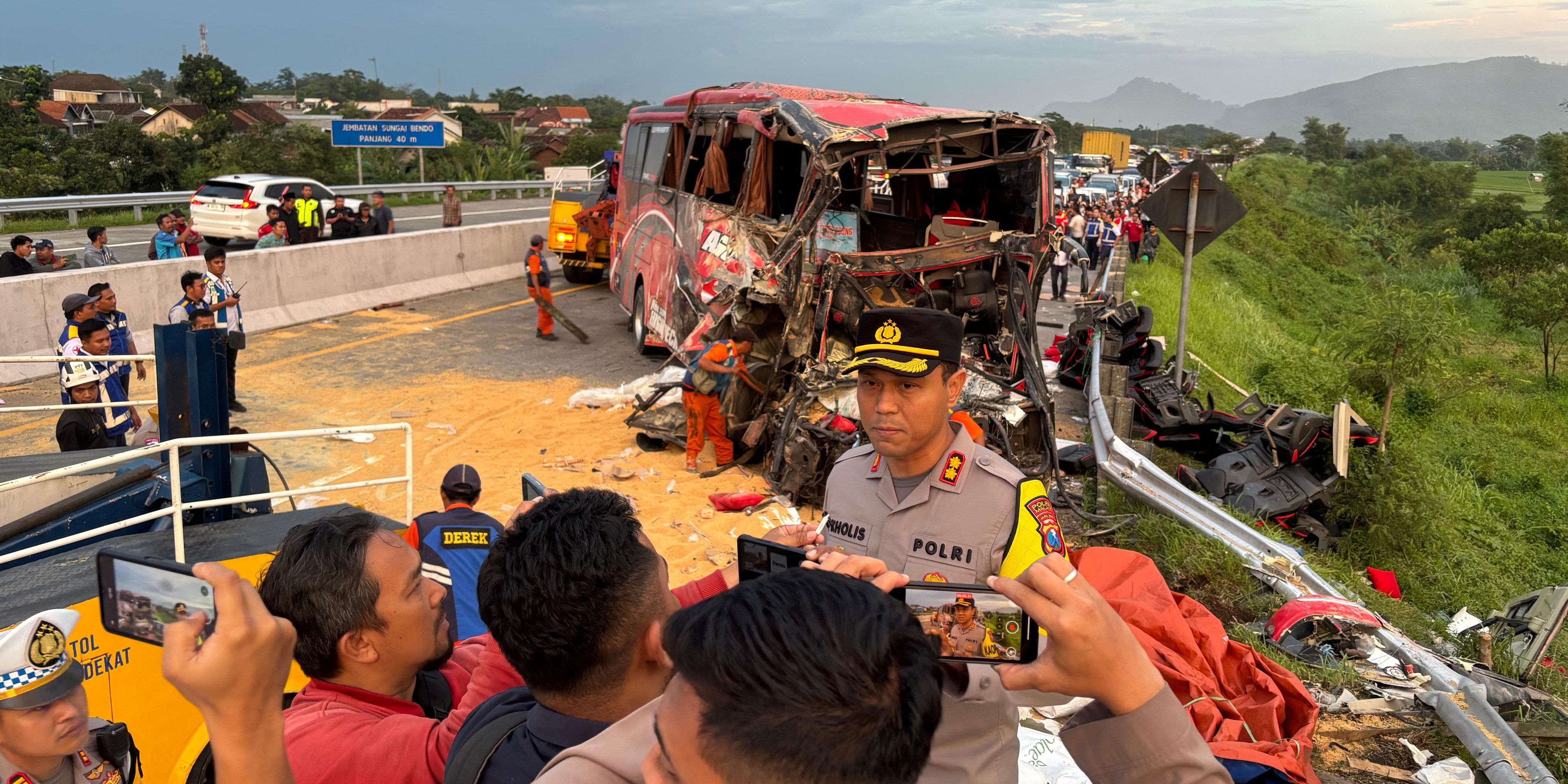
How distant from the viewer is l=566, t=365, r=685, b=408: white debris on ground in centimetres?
1048

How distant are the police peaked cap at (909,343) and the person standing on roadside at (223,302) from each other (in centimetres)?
856

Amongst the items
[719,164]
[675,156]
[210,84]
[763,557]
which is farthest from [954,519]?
[210,84]

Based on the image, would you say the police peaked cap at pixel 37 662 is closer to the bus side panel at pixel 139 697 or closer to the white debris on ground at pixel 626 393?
the bus side panel at pixel 139 697

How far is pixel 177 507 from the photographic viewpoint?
3811 mm

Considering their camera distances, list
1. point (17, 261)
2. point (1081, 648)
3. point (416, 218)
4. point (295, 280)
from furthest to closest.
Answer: point (416, 218)
point (295, 280)
point (17, 261)
point (1081, 648)

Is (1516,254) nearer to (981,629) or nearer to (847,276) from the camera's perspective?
(847,276)

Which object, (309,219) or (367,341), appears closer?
(367,341)

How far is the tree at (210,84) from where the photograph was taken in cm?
4619

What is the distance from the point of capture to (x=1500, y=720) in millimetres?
4164

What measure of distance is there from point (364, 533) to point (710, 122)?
29.3ft

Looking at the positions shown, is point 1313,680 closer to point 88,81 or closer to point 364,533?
point 364,533

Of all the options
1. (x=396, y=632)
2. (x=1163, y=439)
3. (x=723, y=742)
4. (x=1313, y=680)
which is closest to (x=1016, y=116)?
(x=1163, y=439)

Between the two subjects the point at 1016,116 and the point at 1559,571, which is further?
the point at 1559,571

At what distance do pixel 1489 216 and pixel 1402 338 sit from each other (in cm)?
3258
